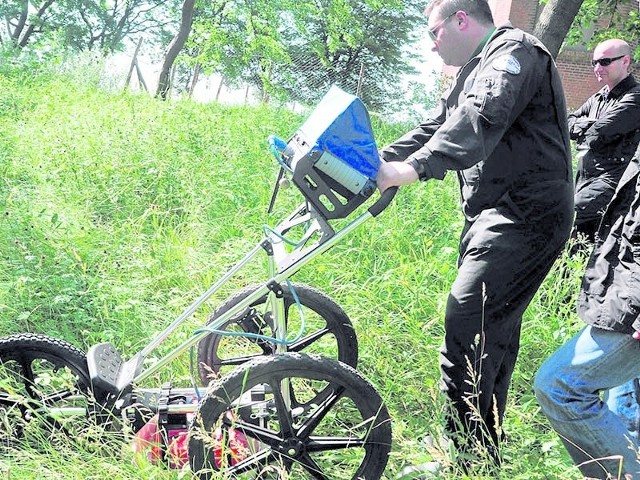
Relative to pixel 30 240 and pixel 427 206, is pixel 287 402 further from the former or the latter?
pixel 427 206

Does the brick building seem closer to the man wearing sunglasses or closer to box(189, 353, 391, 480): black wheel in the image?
the man wearing sunglasses

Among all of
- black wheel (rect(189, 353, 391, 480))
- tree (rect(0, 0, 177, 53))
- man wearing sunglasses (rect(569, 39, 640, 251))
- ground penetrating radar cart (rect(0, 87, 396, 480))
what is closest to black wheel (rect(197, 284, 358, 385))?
ground penetrating radar cart (rect(0, 87, 396, 480))

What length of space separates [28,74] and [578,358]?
1408cm

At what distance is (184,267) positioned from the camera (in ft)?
14.2

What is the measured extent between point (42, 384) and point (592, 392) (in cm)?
219

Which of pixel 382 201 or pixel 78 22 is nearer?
pixel 382 201

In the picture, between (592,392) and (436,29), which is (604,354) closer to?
(592,392)

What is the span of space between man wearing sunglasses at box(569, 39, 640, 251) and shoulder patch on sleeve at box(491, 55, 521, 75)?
2.44 metres

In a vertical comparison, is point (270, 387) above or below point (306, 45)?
below

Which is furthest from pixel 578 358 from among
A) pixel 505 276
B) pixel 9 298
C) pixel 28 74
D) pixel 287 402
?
pixel 28 74

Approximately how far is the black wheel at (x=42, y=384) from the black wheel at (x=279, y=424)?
0.64m

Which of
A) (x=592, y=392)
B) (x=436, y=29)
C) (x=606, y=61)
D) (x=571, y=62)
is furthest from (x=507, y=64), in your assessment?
(x=571, y=62)

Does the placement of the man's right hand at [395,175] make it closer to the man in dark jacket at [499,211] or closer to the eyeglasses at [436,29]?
the man in dark jacket at [499,211]

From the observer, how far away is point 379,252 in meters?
4.64
